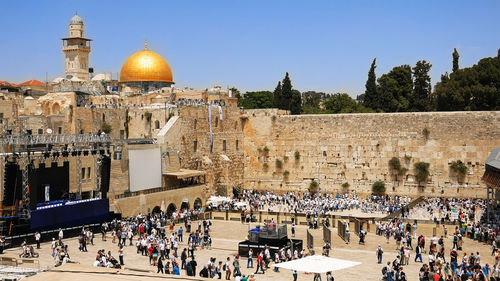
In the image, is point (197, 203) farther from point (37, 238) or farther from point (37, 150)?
point (37, 238)

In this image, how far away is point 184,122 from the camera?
109 ft

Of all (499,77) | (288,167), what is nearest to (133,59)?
(288,167)

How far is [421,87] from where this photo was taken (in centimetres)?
4219

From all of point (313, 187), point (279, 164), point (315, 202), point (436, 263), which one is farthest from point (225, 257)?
point (279, 164)

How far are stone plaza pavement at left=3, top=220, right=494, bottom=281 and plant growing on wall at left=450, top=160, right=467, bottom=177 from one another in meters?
10.0

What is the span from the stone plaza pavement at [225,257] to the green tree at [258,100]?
3592cm

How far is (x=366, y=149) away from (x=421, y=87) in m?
10.1

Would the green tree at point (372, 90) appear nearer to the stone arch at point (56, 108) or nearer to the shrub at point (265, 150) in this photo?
the shrub at point (265, 150)

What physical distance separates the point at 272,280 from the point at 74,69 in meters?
38.7

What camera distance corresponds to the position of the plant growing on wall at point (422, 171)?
3356 cm

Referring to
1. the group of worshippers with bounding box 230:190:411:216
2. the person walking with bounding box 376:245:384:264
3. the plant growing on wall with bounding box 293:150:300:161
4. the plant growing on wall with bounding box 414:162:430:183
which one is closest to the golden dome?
the group of worshippers with bounding box 230:190:411:216

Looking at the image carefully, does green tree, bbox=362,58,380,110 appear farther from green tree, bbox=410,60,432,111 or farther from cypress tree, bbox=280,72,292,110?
cypress tree, bbox=280,72,292,110

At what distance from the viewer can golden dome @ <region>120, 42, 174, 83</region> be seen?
43812mm

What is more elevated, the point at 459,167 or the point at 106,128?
the point at 106,128
